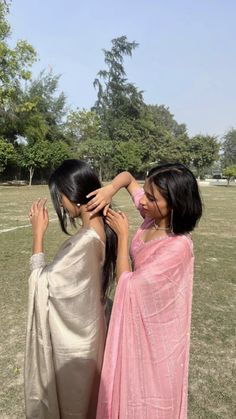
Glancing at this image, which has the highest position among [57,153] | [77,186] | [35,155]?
[57,153]

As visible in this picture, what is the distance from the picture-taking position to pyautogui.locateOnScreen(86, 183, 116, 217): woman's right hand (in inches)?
74.7

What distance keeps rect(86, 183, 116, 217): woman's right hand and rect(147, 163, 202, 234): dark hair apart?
0.25 meters

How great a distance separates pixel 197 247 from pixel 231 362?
5408 mm

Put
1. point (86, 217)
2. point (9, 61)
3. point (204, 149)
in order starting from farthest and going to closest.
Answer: point (204, 149)
point (9, 61)
point (86, 217)

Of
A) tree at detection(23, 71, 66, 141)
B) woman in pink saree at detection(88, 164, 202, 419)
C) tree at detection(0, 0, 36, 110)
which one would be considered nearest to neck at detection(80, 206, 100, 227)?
woman in pink saree at detection(88, 164, 202, 419)

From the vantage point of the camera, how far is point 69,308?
6.10ft

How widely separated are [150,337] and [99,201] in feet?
2.12

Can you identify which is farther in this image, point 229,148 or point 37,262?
point 229,148

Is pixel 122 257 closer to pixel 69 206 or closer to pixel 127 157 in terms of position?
pixel 69 206

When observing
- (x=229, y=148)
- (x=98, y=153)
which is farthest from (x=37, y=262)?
(x=229, y=148)

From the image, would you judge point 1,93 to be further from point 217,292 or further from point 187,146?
point 187,146

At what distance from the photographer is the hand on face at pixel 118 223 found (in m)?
1.83

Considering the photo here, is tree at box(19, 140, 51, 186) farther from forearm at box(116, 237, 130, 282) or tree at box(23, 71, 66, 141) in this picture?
forearm at box(116, 237, 130, 282)

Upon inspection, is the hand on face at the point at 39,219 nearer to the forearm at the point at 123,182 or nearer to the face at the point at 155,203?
the forearm at the point at 123,182
